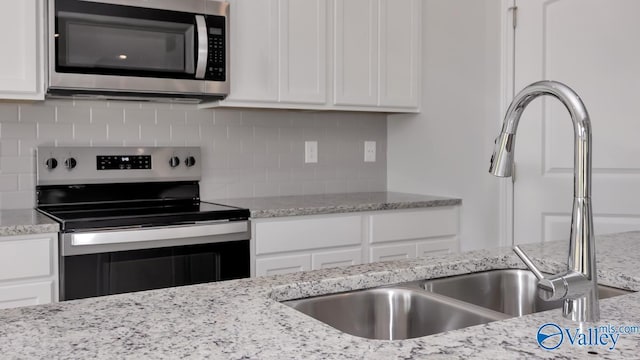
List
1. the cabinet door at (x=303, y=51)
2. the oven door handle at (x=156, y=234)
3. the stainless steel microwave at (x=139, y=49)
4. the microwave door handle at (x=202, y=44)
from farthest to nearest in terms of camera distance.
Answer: the cabinet door at (x=303, y=51) < the microwave door handle at (x=202, y=44) < the stainless steel microwave at (x=139, y=49) < the oven door handle at (x=156, y=234)

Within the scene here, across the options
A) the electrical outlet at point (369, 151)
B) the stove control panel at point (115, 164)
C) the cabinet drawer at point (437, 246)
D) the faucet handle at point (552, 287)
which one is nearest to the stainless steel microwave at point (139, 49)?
the stove control panel at point (115, 164)

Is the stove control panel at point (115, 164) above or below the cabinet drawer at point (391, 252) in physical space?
above

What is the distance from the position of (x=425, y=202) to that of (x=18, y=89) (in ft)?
6.46

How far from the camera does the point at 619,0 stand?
2715 millimetres

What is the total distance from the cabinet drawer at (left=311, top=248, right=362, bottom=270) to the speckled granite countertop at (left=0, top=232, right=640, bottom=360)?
1.58 meters

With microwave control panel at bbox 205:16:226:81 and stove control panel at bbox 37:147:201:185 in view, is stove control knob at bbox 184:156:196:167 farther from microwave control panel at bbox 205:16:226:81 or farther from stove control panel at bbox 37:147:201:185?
microwave control panel at bbox 205:16:226:81

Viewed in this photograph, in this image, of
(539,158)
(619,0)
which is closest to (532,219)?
(539,158)

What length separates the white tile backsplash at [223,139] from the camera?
Answer: 108 inches

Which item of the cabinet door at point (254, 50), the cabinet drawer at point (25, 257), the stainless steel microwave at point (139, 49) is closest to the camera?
the cabinet drawer at point (25, 257)

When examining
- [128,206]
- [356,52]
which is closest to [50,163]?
[128,206]

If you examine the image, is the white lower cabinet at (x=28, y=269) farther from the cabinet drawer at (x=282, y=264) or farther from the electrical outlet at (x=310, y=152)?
the electrical outlet at (x=310, y=152)

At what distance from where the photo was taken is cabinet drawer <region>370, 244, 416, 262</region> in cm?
309

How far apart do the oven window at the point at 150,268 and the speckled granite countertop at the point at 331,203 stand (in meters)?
0.23

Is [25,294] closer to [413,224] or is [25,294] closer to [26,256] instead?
[26,256]
